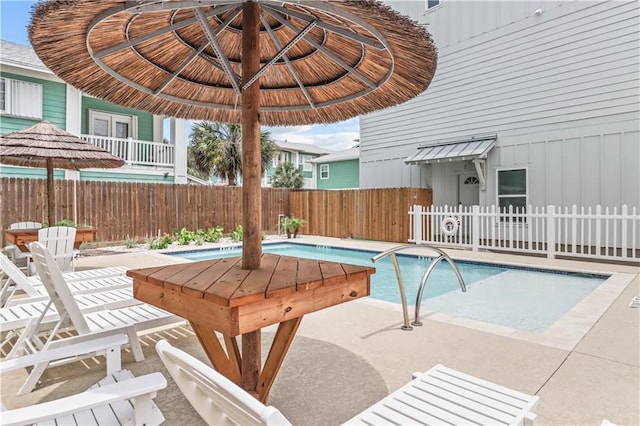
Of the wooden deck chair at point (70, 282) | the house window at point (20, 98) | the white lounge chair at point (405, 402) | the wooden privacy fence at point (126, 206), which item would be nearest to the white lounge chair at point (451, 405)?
the white lounge chair at point (405, 402)

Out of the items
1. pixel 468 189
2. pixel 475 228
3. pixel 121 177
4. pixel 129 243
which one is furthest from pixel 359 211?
pixel 121 177

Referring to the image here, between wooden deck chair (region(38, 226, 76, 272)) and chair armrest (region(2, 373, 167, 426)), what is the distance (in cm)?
482

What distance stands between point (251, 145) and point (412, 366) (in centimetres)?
206

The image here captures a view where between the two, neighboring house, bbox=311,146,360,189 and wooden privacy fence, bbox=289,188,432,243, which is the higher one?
neighboring house, bbox=311,146,360,189

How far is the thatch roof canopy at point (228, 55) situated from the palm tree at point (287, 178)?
18.3 meters

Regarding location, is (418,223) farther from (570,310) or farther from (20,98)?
(20,98)

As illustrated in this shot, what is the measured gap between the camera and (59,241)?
5.36 m

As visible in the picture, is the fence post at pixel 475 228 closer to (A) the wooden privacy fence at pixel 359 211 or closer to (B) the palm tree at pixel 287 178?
(A) the wooden privacy fence at pixel 359 211

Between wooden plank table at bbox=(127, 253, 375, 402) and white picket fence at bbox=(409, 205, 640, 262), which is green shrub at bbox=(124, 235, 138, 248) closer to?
white picket fence at bbox=(409, 205, 640, 262)

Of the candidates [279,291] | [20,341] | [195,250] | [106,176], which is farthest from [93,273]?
[106,176]

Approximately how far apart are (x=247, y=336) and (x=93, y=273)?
341 cm

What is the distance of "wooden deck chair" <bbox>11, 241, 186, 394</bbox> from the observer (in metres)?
2.47

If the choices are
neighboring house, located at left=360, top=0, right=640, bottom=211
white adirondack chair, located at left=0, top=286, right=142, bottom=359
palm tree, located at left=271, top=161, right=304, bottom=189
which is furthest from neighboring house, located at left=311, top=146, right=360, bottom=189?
white adirondack chair, located at left=0, top=286, right=142, bottom=359

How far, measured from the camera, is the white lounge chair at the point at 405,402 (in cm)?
106
